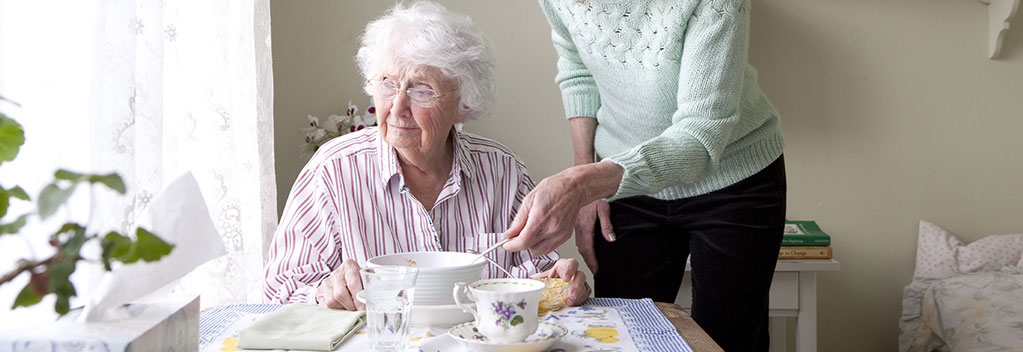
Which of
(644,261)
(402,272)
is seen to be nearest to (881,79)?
(644,261)

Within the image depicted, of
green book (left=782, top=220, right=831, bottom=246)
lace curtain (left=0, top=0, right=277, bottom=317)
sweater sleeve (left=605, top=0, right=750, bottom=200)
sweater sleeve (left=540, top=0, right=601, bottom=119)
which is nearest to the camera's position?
lace curtain (left=0, top=0, right=277, bottom=317)

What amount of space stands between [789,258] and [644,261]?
0.86 meters

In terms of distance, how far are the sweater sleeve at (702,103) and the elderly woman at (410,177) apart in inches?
9.3

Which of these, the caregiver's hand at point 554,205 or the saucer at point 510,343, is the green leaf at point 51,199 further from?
the caregiver's hand at point 554,205

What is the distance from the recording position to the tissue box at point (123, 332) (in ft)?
2.06

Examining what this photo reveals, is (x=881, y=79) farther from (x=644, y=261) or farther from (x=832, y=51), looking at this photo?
(x=644, y=261)

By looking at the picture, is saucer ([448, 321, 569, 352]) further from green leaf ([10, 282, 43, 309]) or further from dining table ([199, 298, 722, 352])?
Result: green leaf ([10, 282, 43, 309])

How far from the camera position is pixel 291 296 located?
1.33m

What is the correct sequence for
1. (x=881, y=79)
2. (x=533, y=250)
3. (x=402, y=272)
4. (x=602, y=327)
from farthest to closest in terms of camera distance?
(x=881, y=79) < (x=533, y=250) < (x=602, y=327) < (x=402, y=272)

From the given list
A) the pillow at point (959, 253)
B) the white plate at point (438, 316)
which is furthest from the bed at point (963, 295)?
the white plate at point (438, 316)

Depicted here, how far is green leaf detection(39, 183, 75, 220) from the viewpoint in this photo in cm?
44

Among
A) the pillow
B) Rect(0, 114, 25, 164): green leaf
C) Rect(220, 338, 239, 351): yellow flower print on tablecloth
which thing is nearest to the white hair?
Rect(220, 338, 239, 351): yellow flower print on tablecloth

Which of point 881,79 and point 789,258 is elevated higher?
point 881,79

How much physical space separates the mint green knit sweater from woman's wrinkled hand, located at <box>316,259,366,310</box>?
1.37 ft
